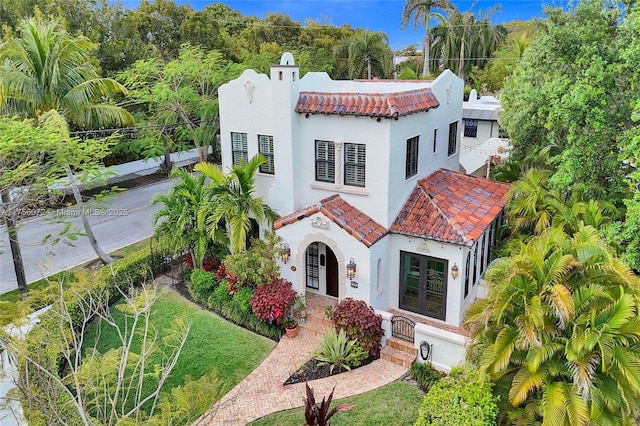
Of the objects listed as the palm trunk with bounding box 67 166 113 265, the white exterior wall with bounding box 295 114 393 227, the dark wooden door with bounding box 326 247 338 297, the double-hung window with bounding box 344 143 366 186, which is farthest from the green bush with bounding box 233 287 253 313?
the palm trunk with bounding box 67 166 113 265

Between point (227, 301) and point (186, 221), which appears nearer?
point (227, 301)

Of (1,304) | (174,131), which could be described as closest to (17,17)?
(174,131)

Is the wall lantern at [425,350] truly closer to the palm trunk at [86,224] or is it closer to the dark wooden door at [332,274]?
the dark wooden door at [332,274]

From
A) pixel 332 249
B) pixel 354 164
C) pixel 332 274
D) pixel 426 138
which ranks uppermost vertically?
pixel 426 138

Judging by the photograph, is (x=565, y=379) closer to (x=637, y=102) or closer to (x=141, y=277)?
(x=637, y=102)

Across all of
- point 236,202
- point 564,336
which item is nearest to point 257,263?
point 236,202

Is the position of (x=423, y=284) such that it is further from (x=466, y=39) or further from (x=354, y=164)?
(x=466, y=39)
